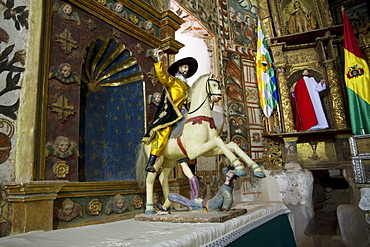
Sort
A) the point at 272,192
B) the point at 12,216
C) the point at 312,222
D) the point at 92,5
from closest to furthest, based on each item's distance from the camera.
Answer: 1. the point at 12,216
2. the point at 92,5
3. the point at 312,222
4. the point at 272,192

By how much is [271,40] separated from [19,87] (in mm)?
6563

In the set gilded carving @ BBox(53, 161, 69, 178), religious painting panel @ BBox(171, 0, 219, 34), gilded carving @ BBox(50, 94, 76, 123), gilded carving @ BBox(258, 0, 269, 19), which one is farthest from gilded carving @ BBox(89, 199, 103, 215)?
gilded carving @ BBox(258, 0, 269, 19)

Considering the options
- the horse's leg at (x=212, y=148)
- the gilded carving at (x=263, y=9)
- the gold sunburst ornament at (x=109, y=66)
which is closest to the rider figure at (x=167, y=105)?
the horse's leg at (x=212, y=148)

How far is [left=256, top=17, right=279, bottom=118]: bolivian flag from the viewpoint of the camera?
6.86 m

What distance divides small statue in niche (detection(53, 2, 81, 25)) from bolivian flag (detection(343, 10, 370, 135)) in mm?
5810

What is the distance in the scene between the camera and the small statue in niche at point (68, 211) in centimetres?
250

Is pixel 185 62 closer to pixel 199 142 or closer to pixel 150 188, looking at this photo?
pixel 199 142

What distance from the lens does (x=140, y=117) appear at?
372cm

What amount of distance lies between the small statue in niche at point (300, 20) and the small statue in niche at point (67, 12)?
6398mm

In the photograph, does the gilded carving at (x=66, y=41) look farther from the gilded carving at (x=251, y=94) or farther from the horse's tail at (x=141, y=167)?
the gilded carving at (x=251, y=94)

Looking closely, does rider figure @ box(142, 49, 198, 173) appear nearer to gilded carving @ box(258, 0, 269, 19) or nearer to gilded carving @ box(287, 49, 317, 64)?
gilded carving @ box(287, 49, 317, 64)

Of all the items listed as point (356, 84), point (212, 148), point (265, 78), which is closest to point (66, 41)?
point (212, 148)

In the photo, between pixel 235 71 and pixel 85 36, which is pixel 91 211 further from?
pixel 235 71

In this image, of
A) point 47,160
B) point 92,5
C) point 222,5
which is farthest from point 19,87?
point 222,5
